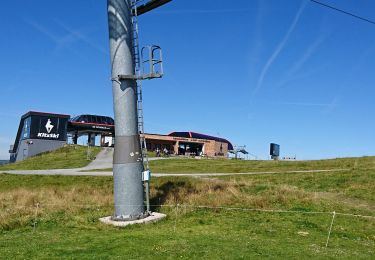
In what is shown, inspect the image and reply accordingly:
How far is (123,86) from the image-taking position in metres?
19.3

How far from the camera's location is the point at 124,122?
1914cm

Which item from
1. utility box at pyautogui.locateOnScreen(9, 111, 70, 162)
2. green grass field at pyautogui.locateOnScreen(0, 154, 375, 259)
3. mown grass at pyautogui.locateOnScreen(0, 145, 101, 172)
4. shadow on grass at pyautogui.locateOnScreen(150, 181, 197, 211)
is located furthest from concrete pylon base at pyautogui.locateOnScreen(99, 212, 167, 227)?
utility box at pyautogui.locateOnScreen(9, 111, 70, 162)

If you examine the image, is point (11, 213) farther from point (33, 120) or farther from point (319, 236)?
point (33, 120)

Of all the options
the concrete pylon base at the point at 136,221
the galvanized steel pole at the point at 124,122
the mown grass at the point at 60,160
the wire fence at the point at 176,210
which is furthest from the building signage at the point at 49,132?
the concrete pylon base at the point at 136,221

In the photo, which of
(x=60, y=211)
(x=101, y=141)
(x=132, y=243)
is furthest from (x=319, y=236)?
(x=101, y=141)

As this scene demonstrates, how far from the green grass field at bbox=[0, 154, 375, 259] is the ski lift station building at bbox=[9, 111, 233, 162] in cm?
5591

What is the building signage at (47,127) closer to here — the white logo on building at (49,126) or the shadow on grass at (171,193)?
the white logo on building at (49,126)

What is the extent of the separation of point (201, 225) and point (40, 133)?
69209 millimetres

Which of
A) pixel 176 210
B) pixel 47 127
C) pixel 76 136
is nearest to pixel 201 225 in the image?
pixel 176 210

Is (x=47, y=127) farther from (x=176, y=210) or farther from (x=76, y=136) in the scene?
(x=176, y=210)

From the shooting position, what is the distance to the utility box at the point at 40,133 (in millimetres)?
79250

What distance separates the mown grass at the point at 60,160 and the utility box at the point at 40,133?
2641mm

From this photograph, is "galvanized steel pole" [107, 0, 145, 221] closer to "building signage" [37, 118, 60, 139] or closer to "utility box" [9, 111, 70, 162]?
"utility box" [9, 111, 70, 162]

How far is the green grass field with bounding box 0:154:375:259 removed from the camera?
12.4 metres
